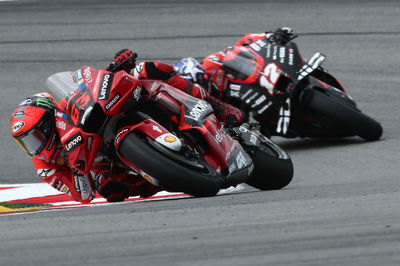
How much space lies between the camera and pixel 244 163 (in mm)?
6473

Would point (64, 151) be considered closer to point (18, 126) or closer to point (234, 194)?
point (18, 126)

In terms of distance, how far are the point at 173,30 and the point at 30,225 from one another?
7.97m

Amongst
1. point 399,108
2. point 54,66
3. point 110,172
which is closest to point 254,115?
point 399,108

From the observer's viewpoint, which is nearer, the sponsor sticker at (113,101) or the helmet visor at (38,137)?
the sponsor sticker at (113,101)

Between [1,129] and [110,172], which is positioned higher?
[110,172]

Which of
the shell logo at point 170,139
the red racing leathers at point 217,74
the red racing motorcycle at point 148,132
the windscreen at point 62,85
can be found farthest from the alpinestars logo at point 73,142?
the red racing leathers at point 217,74

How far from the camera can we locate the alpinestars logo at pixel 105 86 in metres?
5.86

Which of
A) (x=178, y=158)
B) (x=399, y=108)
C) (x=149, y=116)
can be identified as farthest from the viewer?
(x=399, y=108)

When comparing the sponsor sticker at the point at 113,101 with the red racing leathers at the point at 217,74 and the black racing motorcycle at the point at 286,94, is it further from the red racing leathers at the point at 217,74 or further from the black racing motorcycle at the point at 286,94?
the black racing motorcycle at the point at 286,94

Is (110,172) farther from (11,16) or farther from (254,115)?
(11,16)

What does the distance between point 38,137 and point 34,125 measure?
5.5 inches

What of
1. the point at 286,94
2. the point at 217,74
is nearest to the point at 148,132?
the point at 217,74

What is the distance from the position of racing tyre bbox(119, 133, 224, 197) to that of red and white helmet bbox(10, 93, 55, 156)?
31.1 inches

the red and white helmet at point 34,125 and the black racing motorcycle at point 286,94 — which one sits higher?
the red and white helmet at point 34,125
